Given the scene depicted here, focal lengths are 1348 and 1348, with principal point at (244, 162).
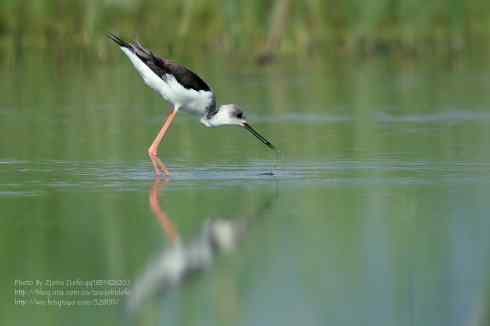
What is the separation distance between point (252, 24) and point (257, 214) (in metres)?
12.5

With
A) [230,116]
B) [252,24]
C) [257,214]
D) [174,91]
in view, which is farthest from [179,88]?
[252,24]

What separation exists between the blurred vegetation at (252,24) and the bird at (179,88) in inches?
372

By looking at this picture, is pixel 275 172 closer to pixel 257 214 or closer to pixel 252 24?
pixel 257 214

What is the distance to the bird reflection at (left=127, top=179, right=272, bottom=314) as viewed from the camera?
629cm

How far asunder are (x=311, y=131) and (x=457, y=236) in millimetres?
5503

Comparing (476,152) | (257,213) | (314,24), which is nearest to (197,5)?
(314,24)

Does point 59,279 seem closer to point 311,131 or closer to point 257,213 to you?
point 257,213

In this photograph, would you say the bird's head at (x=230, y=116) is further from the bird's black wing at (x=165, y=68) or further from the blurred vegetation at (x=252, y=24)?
the blurred vegetation at (x=252, y=24)

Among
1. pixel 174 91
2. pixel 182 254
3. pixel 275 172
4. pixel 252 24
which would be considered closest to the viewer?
pixel 182 254

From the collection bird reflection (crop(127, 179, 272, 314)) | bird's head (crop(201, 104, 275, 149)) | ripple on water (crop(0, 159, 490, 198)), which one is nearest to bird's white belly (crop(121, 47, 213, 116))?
bird's head (crop(201, 104, 275, 149))

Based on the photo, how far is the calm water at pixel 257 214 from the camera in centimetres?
608

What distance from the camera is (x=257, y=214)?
27.1ft

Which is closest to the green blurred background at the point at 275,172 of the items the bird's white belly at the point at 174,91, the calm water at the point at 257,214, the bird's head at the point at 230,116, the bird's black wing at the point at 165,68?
the calm water at the point at 257,214

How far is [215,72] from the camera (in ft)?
64.1
